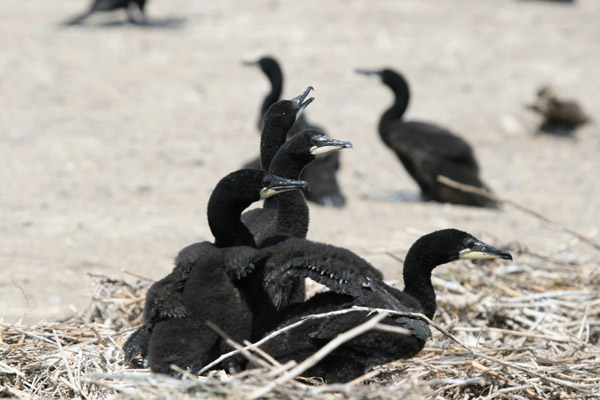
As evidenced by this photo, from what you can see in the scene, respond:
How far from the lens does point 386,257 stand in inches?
304

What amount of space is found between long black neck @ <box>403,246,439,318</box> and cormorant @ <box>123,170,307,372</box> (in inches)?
30.0

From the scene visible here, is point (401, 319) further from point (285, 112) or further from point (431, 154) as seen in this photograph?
point (431, 154)

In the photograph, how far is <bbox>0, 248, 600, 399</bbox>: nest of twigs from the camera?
396 cm

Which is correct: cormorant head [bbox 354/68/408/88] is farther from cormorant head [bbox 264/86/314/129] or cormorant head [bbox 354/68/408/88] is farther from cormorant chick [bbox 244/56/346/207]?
cormorant head [bbox 264/86/314/129]

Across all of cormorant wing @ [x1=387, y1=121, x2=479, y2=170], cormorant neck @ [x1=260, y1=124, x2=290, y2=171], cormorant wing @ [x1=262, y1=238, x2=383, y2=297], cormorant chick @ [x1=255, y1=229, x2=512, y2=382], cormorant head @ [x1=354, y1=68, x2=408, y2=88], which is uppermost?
cormorant neck @ [x1=260, y1=124, x2=290, y2=171]

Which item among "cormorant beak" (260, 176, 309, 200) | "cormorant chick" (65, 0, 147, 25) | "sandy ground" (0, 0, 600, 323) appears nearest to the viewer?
"cormorant beak" (260, 176, 309, 200)

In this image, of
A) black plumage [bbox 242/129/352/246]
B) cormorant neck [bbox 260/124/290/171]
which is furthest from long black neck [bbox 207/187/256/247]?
cormorant neck [bbox 260/124/290/171]

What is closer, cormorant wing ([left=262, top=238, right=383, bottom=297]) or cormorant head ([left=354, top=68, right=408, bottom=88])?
cormorant wing ([left=262, top=238, right=383, bottom=297])

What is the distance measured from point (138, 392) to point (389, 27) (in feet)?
50.9

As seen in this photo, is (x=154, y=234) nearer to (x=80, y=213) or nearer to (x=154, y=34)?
(x=80, y=213)

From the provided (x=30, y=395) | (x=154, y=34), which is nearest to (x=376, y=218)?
(x=30, y=395)

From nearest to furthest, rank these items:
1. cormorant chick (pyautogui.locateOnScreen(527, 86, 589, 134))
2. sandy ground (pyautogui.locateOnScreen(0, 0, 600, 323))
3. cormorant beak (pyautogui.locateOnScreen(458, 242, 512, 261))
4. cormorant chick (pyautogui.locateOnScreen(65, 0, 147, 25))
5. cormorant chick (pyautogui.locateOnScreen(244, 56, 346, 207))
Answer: cormorant beak (pyautogui.locateOnScreen(458, 242, 512, 261)) < sandy ground (pyautogui.locateOnScreen(0, 0, 600, 323)) < cormorant chick (pyautogui.locateOnScreen(244, 56, 346, 207)) < cormorant chick (pyautogui.locateOnScreen(527, 86, 589, 134)) < cormorant chick (pyautogui.locateOnScreen(65, 0, 147, 25))

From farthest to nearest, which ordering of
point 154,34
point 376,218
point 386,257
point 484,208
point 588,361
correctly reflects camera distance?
point 154,34, point 484,208, point 376,218, point 386,257, point 588,361

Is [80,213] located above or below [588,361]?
below
